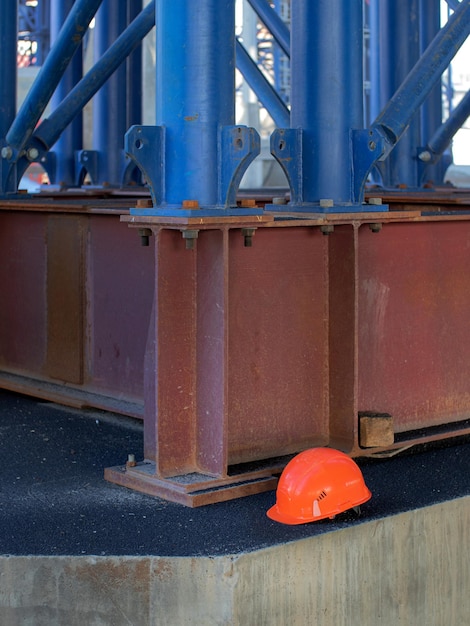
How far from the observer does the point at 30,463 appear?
5324 millimetres

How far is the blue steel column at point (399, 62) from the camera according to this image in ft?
34.3

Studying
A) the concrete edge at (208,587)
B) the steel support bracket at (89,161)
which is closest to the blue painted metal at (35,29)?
the steel support bracket at (89,161)

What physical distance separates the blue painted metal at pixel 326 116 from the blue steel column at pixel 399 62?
16.6ft

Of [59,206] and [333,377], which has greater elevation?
[59,206]

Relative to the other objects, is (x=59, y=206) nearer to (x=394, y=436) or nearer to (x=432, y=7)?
(x=394, y=436)

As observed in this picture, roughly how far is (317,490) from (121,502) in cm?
88

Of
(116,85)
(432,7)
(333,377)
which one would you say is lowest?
(333,377)

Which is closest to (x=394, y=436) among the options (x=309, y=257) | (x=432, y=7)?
(x=309, y=257)

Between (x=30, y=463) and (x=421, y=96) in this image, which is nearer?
(x=30, y=463)

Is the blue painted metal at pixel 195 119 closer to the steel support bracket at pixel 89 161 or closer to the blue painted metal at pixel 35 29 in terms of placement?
the steel support bracket at pixel 89 161

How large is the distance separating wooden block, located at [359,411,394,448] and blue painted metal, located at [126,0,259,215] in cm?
136

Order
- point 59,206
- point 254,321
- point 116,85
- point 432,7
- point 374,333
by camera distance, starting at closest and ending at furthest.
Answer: point 254,321 → point 374,333 → point 59,206 → point 116,85 → point 432,7

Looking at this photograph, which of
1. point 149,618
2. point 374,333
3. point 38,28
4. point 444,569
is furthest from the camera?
point 38,28

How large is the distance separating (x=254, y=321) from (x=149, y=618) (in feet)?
5.39
